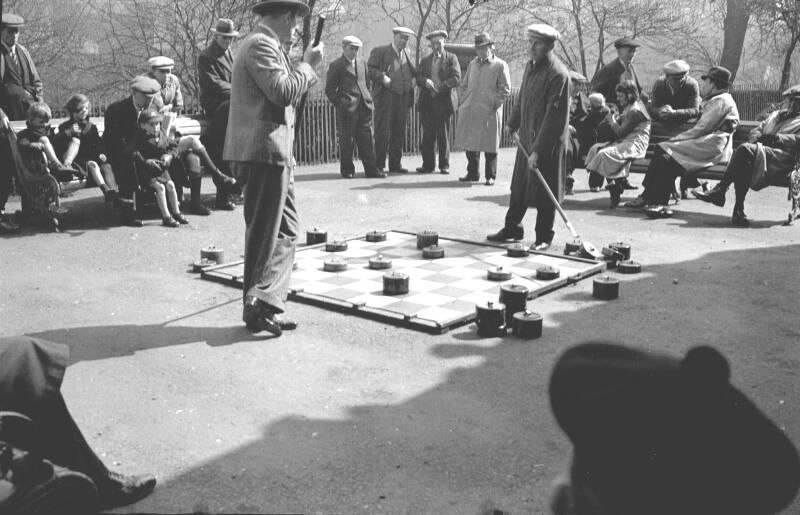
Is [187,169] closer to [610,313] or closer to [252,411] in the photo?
[610,313]

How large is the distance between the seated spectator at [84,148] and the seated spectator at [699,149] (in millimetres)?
6354

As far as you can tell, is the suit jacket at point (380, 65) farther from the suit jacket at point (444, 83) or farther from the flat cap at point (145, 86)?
the flat cap at point (145, 86)

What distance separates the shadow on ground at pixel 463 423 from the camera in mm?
3506

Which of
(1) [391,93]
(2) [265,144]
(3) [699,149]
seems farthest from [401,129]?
(2) [265,144]

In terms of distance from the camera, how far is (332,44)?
75.7ft

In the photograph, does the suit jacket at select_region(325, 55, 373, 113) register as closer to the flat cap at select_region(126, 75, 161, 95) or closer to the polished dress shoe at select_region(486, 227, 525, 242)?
the flat cap at select_region(126, 75, 161, 95)

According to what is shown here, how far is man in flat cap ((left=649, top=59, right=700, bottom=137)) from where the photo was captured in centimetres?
1205

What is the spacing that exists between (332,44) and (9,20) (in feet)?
40.9

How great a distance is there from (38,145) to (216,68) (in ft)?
8.24

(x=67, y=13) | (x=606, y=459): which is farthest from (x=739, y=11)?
(x=606, y=459)

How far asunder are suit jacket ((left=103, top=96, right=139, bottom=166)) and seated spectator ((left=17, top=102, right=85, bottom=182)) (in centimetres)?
51

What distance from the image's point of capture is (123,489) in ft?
10.9

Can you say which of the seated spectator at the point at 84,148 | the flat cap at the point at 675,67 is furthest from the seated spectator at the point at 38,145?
the flat cap at the point at 675,67

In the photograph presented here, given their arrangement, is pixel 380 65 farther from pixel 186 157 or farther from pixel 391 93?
pixel 186 157
